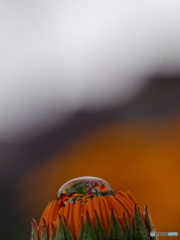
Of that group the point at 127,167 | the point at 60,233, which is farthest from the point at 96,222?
the point at 127,167

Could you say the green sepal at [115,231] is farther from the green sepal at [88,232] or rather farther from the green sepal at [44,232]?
the green sepal at [44,232]

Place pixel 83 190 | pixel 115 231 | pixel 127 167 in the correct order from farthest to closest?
pixel 127 167 → pixel 83 190 → pixel 115 231

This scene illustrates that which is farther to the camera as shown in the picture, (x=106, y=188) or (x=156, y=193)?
(x=156, y=193)

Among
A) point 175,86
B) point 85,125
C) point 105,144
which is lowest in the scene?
point 105,144

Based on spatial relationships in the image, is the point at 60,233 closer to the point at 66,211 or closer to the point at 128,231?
the point at 66,211

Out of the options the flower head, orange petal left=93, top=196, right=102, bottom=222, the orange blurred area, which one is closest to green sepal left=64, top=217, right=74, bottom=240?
the flower head

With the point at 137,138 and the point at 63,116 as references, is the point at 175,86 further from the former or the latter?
the point at 63,116

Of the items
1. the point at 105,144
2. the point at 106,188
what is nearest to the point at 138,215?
the point at 106,188

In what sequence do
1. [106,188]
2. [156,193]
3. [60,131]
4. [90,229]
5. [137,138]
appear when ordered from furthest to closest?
[60,131] < [137,138] < [156,193] < [106,188] < [90,229]
